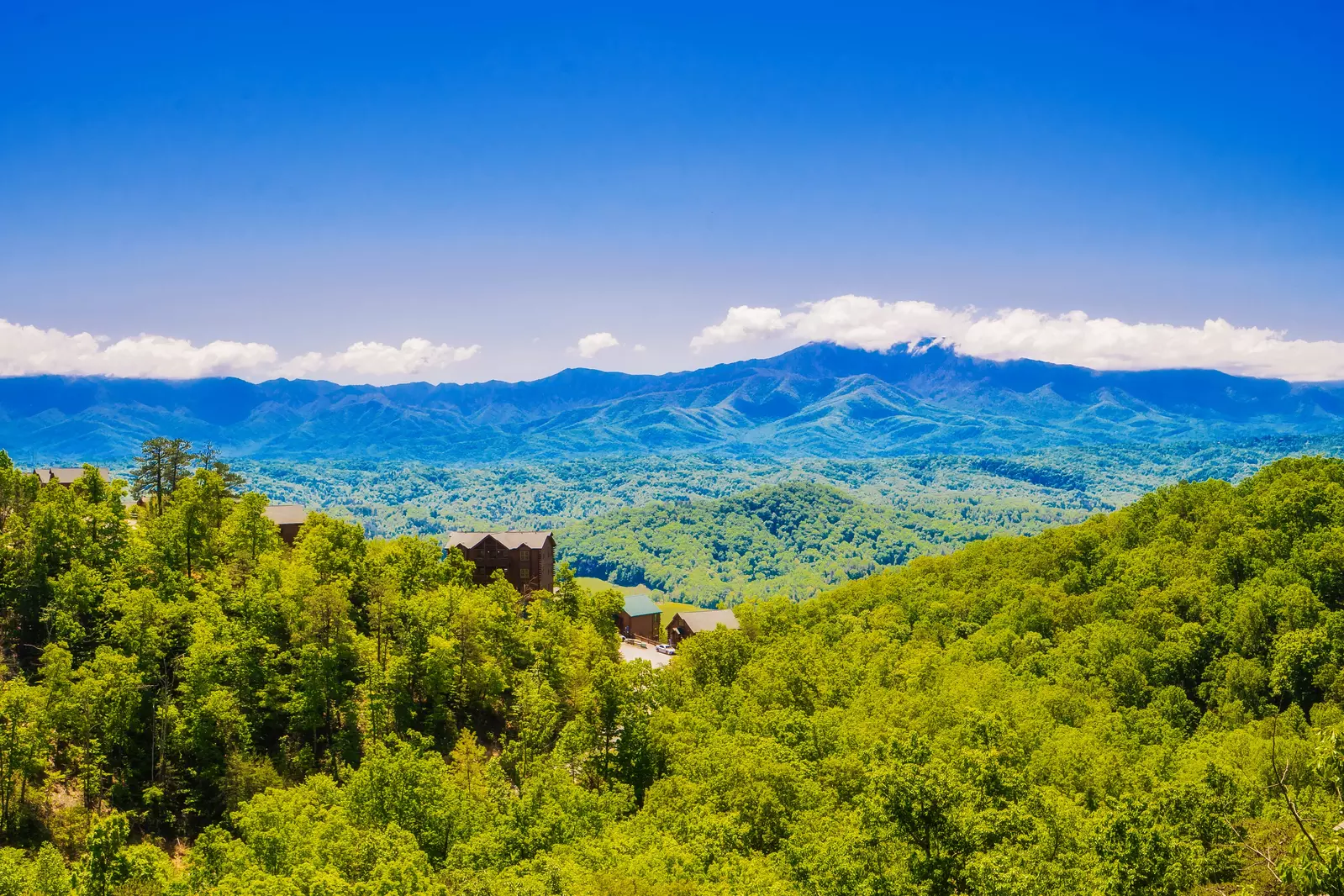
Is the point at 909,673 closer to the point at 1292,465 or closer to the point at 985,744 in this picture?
the point at 985,744

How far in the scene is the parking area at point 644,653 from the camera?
91.1 m

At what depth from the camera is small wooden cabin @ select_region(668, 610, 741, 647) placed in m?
105

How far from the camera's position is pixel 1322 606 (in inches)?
2351

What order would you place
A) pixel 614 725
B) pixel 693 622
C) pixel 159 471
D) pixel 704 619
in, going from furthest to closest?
pixel 704 619 < pixel 693 622 < pixel 159 471 < pixel 614 725

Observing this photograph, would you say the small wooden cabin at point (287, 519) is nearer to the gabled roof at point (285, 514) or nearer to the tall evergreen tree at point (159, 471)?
the gabled roof at point (285, 514)

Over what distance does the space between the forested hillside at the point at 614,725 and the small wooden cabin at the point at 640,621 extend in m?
39.8

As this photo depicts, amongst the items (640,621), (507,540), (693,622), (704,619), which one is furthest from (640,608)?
(507,540)

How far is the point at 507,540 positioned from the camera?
86000mm

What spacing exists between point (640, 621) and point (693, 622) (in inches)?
376

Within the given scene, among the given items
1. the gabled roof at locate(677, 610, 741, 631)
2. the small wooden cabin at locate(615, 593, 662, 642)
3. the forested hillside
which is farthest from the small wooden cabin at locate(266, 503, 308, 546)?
the gabled roof at locate(677, 610, 741, 631)

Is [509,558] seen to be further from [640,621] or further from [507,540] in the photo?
[640,621]

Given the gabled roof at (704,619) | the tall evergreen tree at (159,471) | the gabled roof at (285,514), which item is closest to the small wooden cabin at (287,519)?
the gabled roof at (285,514)

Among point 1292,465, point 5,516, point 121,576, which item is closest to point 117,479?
point 5,516

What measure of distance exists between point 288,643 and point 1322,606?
7188 cm
